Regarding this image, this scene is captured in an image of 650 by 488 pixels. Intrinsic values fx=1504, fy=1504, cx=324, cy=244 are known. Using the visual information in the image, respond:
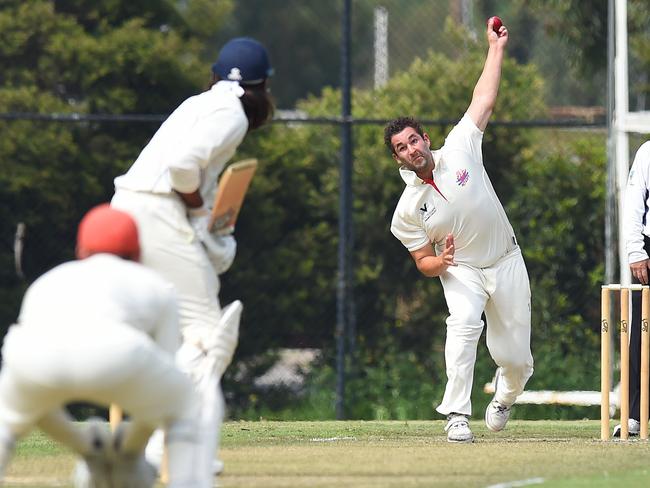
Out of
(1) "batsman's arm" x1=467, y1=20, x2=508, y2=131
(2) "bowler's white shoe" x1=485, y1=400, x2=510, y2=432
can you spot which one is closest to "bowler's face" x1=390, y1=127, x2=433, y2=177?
(1) "batsman's arm" x1=467, y1=20, x2=508, y2=131

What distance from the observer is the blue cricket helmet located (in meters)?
5.73

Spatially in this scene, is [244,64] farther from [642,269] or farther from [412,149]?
[642,269]

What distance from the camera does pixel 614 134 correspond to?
34.9 feet

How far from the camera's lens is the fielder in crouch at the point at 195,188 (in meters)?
5.48

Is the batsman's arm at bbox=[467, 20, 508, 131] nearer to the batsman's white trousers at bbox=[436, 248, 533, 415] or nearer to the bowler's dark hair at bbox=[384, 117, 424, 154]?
the bowler's dark hair at bbox=[384, 117, 424, 154]

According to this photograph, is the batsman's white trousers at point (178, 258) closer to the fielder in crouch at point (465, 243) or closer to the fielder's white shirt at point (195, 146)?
the fielder's white shirt at point (195, 146)

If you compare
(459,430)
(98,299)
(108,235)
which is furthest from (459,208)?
(98,299)

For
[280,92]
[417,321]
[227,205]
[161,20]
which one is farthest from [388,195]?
[280,92]

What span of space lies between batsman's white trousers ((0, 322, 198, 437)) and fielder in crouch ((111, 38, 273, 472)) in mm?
972

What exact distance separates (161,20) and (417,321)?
129 inches

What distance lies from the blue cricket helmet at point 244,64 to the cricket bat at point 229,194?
35 centimetres

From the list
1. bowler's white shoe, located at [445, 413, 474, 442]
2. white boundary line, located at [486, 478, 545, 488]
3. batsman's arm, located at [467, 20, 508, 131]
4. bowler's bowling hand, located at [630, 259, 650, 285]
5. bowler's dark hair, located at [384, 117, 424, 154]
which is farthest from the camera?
bowler's bowling hand, located at [630, 259, 650, 285]

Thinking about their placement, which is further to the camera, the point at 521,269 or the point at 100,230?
the point at 521,269

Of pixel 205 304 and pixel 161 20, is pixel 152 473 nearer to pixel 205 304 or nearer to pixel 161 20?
pixel 205 304
